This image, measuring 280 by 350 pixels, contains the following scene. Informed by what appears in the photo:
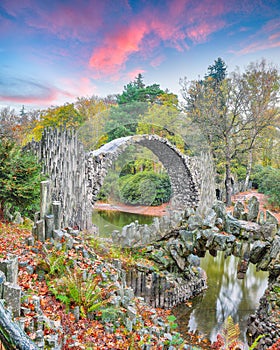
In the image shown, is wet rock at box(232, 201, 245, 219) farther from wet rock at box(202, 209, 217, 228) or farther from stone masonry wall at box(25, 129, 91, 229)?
stone masonry wall at box(25, 129, 91, 229)

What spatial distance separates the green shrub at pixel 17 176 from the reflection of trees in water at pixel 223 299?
3414mm

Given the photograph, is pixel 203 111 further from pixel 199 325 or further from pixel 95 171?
pixel 199 325

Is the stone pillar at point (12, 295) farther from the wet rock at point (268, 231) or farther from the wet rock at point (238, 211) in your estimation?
the wet rock at point (238, 211)

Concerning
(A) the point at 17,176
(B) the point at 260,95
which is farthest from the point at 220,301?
A: (B) the point at 260,95

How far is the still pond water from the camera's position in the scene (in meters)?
4.91

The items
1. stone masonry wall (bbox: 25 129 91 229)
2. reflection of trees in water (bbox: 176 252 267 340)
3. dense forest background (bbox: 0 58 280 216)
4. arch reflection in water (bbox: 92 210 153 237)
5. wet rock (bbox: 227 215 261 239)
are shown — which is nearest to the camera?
wet rock (bbox: 227 215 261 239)

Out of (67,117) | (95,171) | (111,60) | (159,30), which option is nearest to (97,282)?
(95,171)

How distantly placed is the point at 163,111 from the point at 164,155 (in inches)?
173

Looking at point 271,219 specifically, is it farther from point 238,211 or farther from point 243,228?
point 238,211

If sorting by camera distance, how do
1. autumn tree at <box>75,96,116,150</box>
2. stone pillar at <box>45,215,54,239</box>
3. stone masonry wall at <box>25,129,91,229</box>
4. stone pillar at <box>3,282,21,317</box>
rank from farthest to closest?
autumn tree at <box>75,96,116,150</box>, stone masonry wall at <box>25,129,91,229</box>, stone pillar at <box>45,215,54,239</box>, stone pillar at <box>3,282,21,317</box>

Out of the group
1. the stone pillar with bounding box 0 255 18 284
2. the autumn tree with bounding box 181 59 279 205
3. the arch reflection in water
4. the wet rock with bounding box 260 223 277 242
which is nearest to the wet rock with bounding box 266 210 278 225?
the wet rock with bounding box 260 223 277 242

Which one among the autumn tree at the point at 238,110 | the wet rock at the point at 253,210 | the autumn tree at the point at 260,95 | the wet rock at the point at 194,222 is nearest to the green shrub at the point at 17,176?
the wet rock at the point at 194,222

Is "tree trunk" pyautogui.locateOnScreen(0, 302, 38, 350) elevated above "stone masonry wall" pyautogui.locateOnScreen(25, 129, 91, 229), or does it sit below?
below

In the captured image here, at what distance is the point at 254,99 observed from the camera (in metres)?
13.9
